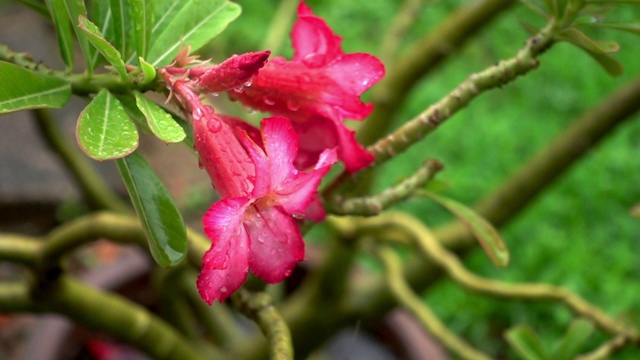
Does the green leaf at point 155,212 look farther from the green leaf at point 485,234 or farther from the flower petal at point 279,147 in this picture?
the green leaf at point 485,234

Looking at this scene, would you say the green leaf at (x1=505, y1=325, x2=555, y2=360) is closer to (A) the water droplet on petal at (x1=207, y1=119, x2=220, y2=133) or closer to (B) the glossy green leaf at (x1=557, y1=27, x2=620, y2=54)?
(B) the glossy green leaf at (x1=557, y1=27, x2=620, y2=54)

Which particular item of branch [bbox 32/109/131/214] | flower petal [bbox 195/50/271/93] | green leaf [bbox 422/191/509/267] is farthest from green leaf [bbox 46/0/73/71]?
branch [bbox 32/109/131/214]

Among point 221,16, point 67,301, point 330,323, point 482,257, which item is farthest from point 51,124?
point 482,257

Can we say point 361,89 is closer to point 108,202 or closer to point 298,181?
point 298,181

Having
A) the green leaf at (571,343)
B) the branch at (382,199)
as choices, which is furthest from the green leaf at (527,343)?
the branch at (382,199)

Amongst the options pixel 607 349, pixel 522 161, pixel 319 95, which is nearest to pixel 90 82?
pixel 319 95

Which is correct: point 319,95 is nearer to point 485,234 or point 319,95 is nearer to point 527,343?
point 485,234
